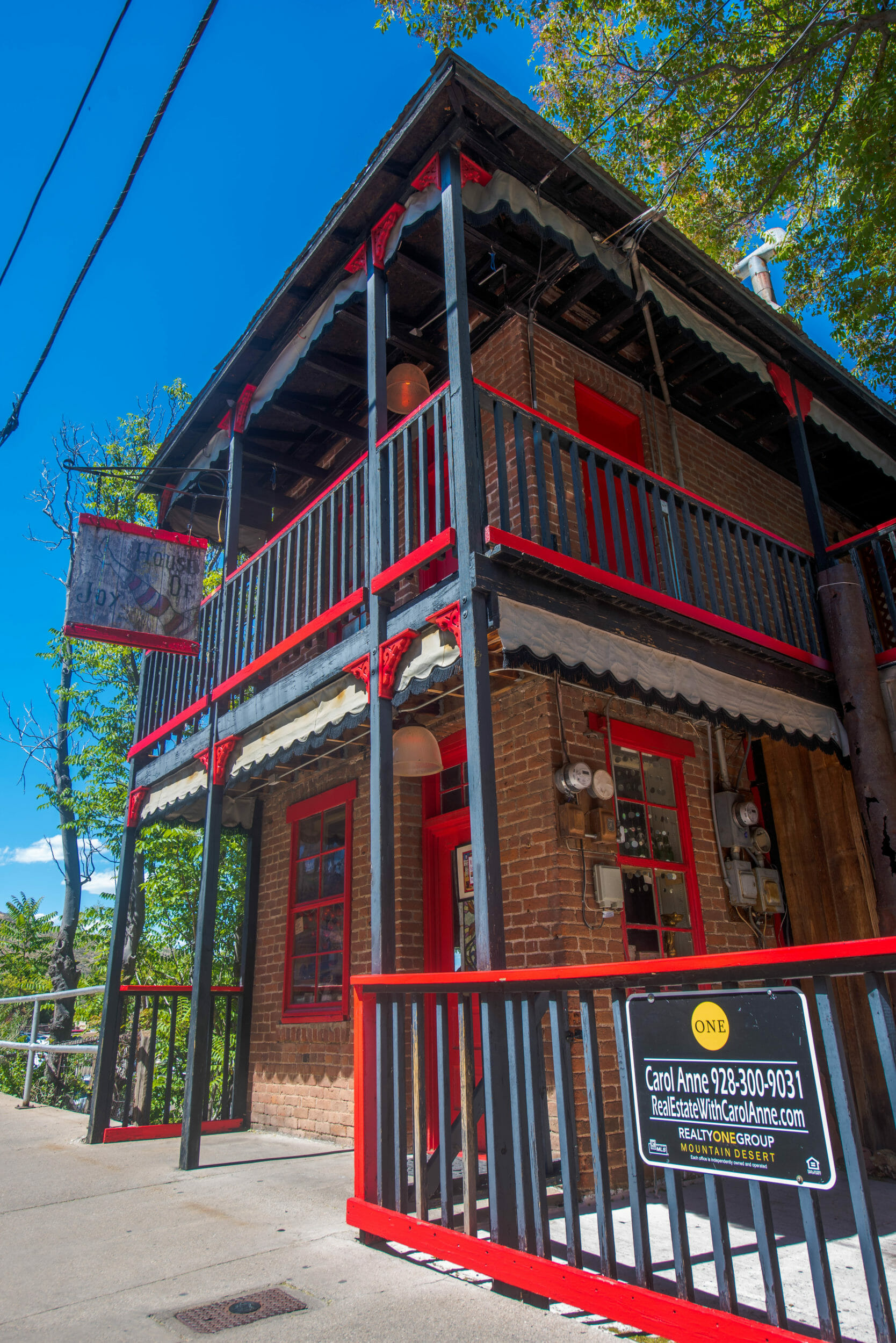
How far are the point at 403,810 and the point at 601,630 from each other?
2787 mm

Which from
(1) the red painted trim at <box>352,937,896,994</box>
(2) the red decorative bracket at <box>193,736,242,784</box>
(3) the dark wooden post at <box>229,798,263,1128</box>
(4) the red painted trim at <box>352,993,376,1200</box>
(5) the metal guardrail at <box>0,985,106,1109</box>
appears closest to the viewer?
(1) the red painted trim at <box>352,937,896,994</box>

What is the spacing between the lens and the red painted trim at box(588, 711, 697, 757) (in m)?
5.76

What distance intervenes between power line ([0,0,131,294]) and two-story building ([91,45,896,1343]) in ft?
5.06

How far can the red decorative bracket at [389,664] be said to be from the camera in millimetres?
4527

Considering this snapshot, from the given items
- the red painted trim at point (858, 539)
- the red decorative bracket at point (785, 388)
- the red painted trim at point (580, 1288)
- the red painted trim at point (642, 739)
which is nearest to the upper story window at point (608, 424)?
the red decorative bracket at point (785, 388)

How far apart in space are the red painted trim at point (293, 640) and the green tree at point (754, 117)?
3.63 meters

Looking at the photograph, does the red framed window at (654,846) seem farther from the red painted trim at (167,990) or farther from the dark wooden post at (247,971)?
the dark wooden post at (247,971)

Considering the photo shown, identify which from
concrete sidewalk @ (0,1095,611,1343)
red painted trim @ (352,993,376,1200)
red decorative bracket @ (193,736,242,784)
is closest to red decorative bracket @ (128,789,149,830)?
red decorative bracket @ (193,736,242,784)

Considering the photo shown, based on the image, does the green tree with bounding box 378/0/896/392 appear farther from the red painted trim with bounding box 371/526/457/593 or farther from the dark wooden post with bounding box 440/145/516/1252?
the red painted trim with bounding box 371/526/457/593

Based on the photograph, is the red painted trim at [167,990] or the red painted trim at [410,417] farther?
the red painted trim at [167,990]

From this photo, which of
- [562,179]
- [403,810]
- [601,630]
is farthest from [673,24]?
[403,810]

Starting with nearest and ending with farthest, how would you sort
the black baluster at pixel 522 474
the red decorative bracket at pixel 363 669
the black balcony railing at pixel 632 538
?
the black baluster at pixel 522 474 < the black balcony railing at pixel 632 538 < the red decorative bracket at pixel 363 669

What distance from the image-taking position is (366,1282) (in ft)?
9.87

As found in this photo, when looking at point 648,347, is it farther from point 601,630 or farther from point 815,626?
point 601,630
